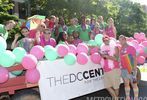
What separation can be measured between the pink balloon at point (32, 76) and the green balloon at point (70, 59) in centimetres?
94

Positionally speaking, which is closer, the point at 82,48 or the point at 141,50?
the point at 82,48

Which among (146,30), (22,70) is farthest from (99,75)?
(146,30)

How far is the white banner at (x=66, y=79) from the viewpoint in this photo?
286 inches

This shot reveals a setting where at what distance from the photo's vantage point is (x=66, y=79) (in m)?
7.79

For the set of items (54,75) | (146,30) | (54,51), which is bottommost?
(146,30)

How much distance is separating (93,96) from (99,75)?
3.02 ft

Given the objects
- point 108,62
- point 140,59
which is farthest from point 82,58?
point 140,59

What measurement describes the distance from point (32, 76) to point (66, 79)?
4.05 feet

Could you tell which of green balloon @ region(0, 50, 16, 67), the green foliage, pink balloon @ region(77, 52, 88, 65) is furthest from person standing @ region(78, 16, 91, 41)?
the green foliage

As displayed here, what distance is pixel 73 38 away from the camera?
9.52 meters

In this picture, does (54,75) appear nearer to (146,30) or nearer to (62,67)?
(62,67)

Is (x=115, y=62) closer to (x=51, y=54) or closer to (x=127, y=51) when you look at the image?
(x=127, y=51)

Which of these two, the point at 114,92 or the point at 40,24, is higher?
the point at 40,24

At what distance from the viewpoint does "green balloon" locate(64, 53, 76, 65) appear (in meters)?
7.59
